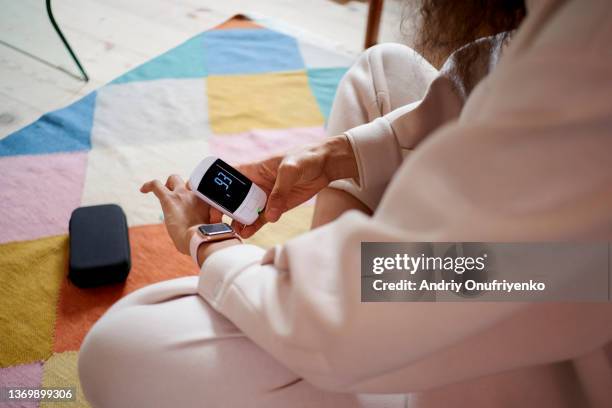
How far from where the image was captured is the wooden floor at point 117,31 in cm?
138

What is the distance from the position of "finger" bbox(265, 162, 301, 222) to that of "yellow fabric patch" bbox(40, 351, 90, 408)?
0.39 m

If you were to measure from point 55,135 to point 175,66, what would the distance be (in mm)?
400

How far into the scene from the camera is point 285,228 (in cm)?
111

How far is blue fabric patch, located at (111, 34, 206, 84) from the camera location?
4.79 ft

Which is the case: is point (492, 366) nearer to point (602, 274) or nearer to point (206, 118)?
point (602, 274)

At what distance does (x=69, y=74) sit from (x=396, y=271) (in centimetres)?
128

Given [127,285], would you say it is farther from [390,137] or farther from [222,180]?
[390,137]

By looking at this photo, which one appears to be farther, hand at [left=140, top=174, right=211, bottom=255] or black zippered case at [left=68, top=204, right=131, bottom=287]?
black zippered case at [left=68, top=204, right=131, bottom=287]

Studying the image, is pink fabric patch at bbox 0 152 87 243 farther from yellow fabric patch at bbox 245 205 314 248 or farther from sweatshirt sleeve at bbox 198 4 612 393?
sweatshirt sleeve at bbox 198 4 612 393

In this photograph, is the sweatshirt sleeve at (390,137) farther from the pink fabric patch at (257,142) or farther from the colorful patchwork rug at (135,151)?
the pink fabric patch at (257,142)

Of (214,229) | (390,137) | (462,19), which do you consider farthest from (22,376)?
(462,19)

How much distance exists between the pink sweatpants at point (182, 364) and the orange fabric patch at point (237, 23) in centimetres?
121

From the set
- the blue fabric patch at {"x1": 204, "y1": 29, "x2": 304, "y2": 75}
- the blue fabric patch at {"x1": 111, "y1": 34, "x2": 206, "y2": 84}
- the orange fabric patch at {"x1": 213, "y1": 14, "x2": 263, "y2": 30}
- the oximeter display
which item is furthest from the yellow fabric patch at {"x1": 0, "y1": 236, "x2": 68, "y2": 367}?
the orange fabric patch at {"x1": 213, "y1": 14, "x2": 263, "y2": 30}

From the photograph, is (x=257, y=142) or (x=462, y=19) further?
(x=257, y=142)
